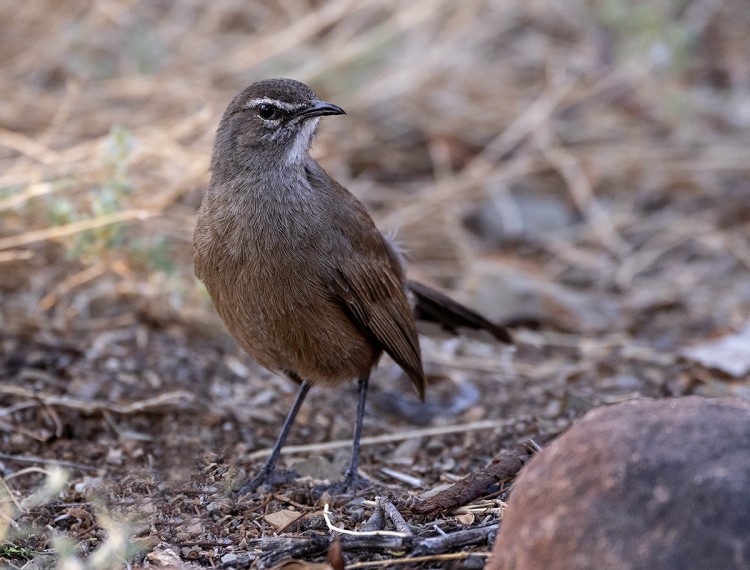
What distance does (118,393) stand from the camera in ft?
19.6

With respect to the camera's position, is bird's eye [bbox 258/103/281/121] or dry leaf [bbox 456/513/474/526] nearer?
dry leaf [bbox 456/513/474/526]

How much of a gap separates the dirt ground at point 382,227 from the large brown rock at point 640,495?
574 millimetres

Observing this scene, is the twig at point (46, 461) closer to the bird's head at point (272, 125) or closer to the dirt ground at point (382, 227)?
the dirt ground at point (382, 227)

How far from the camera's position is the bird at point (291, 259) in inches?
188

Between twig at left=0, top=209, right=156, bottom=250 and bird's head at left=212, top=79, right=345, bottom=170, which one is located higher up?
bird's head at left=212, top=79, right=345, bottom=170

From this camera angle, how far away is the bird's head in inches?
200

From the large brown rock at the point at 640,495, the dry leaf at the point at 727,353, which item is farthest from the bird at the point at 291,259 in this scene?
the dry leaf at the point at 727,353

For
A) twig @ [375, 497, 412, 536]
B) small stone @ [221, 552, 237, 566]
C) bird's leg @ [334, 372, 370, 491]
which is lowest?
bird's leg @ [334, 372, 370, 491]

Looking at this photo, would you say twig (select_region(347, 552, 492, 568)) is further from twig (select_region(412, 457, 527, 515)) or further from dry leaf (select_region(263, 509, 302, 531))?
dry leaf (select_region(263, 509, 302, 531))

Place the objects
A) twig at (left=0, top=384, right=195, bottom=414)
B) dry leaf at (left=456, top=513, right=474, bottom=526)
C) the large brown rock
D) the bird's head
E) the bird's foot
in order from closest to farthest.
→ 1. the large brown rock
2. dry leaf at (left=456, top=513, right=474, bottom=526)
3. the bird's foot
4. the bird's head
5. twig at (left=0, top=384, right=195, bottom=414)

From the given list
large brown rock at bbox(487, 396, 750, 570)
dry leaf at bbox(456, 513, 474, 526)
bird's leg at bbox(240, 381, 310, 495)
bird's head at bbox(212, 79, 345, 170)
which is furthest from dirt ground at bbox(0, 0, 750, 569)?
bird's head at bbox(212, 79, 345, 170)

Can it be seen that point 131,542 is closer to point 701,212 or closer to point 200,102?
point 200,102

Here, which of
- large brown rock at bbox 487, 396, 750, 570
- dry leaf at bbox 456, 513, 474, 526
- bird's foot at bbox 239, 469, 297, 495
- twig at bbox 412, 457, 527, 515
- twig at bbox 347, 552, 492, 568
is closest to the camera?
large brown rock at bbox 487, 396, 750, 570

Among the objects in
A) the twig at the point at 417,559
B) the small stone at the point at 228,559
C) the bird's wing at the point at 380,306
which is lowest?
the small stone at the point at 228,559
